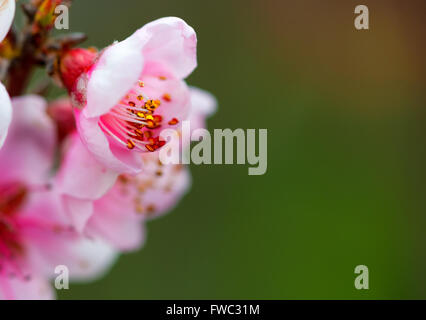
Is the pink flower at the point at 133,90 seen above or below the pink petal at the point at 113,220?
above

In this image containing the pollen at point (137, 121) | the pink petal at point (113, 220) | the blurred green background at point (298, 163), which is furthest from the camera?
the blurred green background at point (298, 163)

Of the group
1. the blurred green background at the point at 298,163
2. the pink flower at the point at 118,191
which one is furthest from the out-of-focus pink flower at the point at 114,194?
the blurred green background at the point at 298,163

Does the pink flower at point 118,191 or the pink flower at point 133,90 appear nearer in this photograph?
the pink flower at point 133,90

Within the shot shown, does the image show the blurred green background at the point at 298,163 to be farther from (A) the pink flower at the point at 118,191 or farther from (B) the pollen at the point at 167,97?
(B) the pollen at the point at 167,97

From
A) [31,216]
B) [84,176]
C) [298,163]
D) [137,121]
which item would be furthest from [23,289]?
[298,163]

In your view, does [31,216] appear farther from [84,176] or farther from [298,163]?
[298,163]
